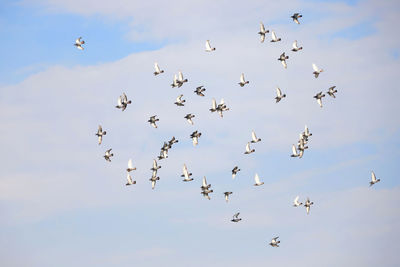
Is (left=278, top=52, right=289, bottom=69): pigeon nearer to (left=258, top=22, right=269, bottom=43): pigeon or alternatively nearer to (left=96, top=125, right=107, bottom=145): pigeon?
(left=258, top=22, right=269, bottom=43): pigeon

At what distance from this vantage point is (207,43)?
16100 centimetres

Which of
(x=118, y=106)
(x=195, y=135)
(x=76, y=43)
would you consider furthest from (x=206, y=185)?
(x=76, y=43)

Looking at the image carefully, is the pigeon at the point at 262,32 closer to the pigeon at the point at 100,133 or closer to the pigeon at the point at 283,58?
the pigeon at the point at 283,58

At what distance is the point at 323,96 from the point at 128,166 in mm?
35090

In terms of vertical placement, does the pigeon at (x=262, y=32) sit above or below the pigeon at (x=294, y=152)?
above

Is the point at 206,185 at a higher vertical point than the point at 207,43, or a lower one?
lower

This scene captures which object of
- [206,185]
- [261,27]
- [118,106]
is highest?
[261,27]

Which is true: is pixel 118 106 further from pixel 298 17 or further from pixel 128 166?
pixel 298 17

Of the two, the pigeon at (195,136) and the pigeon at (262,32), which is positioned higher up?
the pigeon at (262,32)

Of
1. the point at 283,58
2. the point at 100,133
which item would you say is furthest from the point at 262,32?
the point at 100,133

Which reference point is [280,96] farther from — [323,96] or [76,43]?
[76,43]

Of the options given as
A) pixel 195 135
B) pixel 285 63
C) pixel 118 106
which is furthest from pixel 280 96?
pixel 118 106

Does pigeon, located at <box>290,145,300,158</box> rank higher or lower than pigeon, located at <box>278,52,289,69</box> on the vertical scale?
lower

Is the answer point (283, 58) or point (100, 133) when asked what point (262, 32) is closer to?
point (283, 58)
